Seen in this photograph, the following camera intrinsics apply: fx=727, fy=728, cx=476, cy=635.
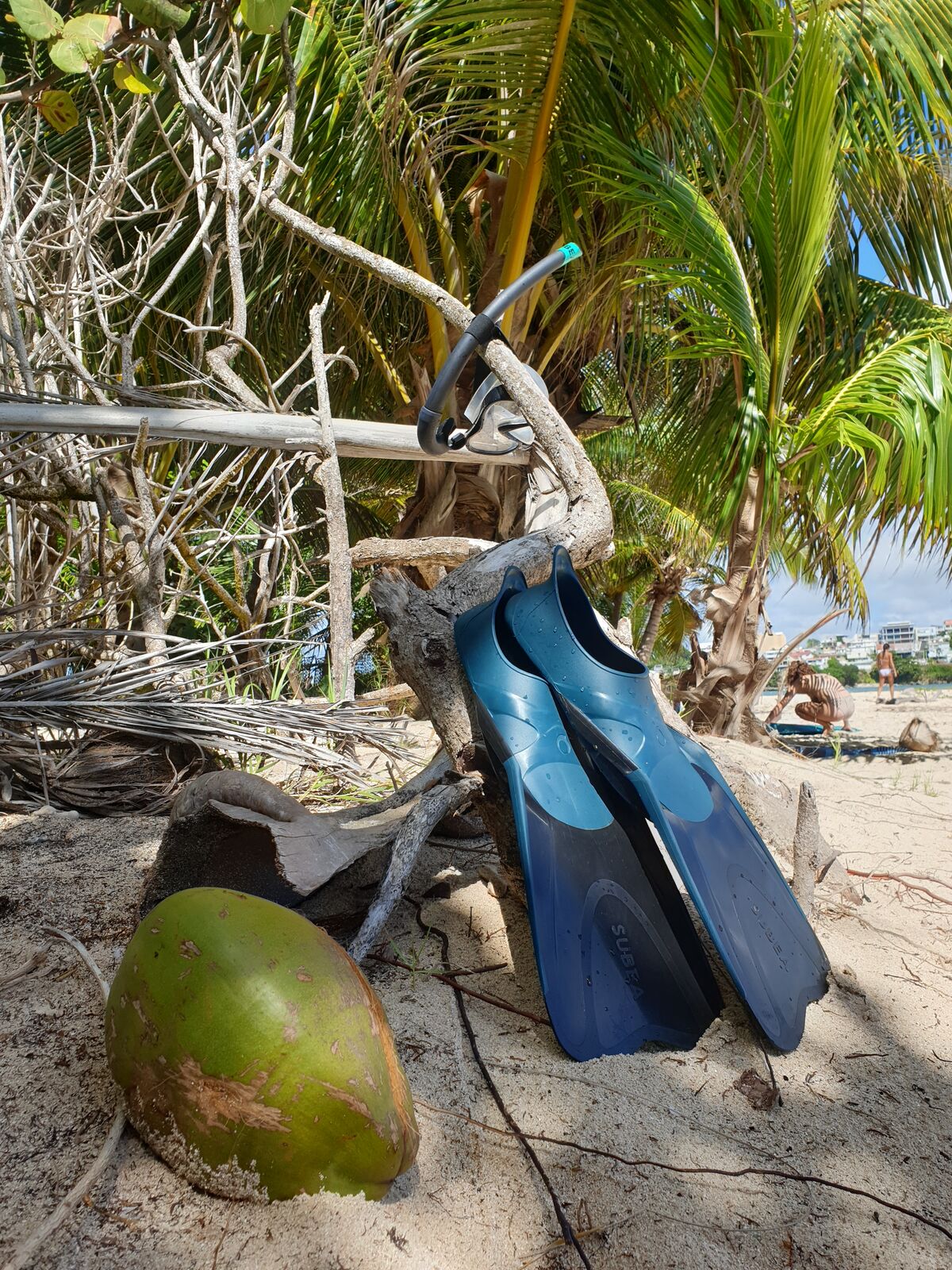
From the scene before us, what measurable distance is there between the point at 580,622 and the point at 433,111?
10.8 ft

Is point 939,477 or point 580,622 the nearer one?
point 580,622

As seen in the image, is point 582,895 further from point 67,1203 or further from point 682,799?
point 67,1203

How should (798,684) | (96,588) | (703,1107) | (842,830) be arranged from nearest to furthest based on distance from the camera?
(703,1107)
(842,830)
(96,588)
(798,684)

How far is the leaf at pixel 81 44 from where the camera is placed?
2.41 ft

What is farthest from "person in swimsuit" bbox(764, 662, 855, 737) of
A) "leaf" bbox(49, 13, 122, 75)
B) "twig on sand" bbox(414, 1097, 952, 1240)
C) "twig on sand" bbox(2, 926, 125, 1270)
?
"leaf" bbox(49, 13, 122, 75)

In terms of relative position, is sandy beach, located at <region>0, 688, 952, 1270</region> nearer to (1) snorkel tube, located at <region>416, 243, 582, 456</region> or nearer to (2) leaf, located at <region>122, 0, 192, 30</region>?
(1) snorkel tube, located at <region>416, 243, 582, 456</region>

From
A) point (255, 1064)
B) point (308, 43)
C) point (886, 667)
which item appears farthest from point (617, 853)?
point (886, 667)

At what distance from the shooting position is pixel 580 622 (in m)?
1.50

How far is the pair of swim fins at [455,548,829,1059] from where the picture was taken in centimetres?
113

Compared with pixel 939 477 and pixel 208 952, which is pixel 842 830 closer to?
pixel 939 477

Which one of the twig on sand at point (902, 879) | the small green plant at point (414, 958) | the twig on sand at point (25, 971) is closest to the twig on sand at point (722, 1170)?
the small green plant at point (414, 958)

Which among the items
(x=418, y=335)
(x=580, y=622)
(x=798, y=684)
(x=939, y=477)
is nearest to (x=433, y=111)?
(x=418, y=335)

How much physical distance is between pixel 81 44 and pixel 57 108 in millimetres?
202

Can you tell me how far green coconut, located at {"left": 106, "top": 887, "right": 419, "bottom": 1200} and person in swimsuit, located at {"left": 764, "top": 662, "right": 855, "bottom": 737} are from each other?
20.4 feet
